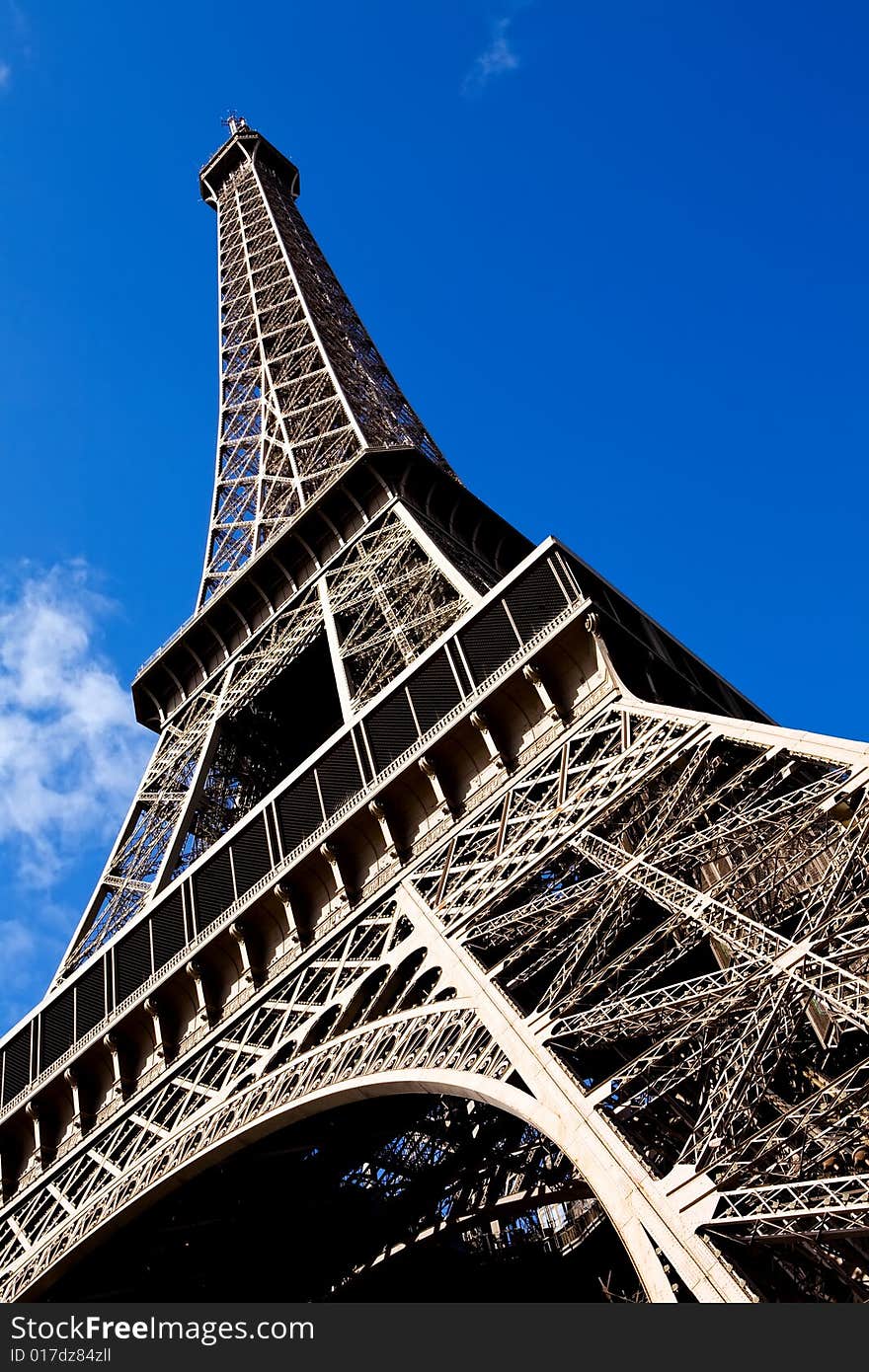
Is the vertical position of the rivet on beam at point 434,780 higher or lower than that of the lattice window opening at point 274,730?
lower

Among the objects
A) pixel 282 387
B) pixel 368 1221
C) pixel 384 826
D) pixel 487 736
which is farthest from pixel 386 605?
pixel 282 387

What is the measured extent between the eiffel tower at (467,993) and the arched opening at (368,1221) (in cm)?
6

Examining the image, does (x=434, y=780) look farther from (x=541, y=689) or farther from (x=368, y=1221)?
(x=368, y=1221)

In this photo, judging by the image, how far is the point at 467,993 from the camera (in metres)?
13.7

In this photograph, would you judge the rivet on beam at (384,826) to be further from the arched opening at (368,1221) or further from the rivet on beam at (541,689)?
the arched opening at (368,1221)

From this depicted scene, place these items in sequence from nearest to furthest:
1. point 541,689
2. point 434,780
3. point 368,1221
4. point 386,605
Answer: point 541,689 → point 434,780 → point 368,1221 → point 386,605

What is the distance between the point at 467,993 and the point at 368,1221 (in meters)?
7.89

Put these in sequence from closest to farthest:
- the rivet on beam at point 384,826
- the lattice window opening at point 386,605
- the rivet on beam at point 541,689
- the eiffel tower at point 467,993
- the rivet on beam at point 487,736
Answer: the eiffel tower at point 467,993 → the rivet on beam at point 541,689 → the rivet on beam at point 487,736 → the rivet on beam at point 384,826 → the lattice window opening at point 386,605

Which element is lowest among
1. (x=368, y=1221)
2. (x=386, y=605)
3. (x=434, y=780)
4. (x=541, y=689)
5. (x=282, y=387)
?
(x=368, y=1221)

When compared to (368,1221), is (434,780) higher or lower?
higher

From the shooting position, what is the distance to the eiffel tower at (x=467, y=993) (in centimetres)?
1030

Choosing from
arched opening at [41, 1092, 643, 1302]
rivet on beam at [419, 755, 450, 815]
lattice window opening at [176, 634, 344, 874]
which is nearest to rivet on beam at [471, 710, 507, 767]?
rivet on beam at [419, 755, 450, 815]

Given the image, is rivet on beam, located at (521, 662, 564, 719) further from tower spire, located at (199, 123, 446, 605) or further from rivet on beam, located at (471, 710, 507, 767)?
tower spire, located at (199, 123, 446, 605)

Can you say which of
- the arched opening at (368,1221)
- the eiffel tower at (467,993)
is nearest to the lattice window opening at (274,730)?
the eiffel tower at (467,993)
